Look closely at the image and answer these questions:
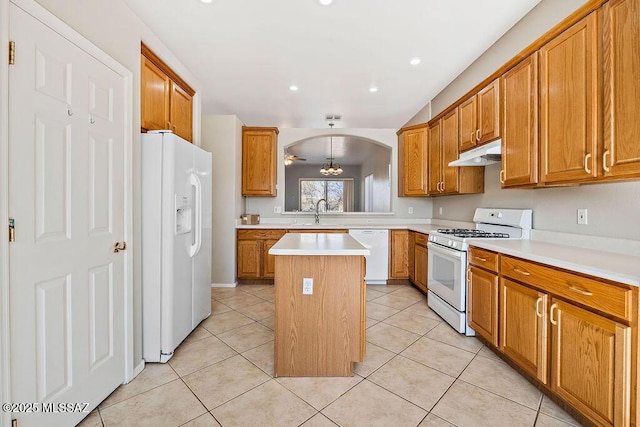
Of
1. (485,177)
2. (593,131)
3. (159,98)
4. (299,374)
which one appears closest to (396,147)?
(485,177)

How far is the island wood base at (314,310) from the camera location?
187 centimetres

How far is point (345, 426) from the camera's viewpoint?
1462mm

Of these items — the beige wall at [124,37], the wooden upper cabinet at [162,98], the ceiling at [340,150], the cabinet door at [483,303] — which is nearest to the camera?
the beige wall at [124,37]

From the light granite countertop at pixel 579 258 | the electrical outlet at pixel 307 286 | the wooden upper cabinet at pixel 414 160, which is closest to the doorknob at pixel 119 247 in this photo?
the electrical outlet at pixel 307 286

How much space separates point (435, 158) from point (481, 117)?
41.0 inches

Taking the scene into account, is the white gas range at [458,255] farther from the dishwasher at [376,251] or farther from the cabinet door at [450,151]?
the dishwasher at [376,251]

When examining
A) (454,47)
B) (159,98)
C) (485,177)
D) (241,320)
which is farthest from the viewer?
(485,177)

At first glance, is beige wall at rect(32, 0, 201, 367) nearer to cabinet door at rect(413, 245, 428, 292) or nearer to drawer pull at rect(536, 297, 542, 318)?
drawer pull at rect(536, 297, 542, 318)

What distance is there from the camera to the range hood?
2.43 metres

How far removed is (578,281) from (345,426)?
1430 mm

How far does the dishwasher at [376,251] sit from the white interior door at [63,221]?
120 inches

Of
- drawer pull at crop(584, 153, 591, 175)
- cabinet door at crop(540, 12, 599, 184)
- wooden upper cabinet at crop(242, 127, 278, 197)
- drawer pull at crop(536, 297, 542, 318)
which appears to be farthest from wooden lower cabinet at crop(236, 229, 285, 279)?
drawer pull at crop(584, 153, 591, 175)

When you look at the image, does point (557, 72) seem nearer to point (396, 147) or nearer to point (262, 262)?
point (396, 147)

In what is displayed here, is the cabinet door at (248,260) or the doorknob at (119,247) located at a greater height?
the doorknob at (119,247)
